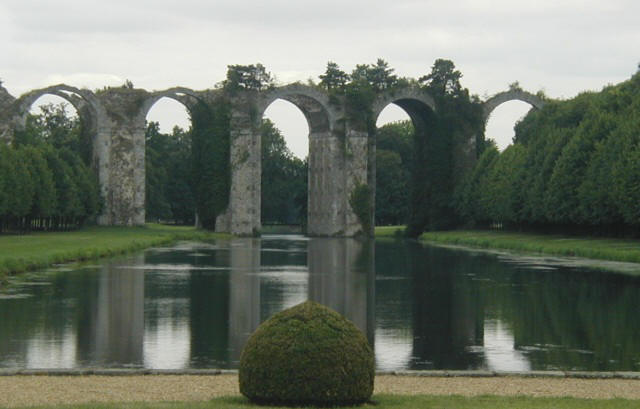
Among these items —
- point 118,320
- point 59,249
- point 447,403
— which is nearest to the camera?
point 447,403

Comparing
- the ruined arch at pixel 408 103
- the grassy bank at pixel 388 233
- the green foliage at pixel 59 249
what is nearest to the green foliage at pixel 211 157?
the green foliage at pixel 59 249

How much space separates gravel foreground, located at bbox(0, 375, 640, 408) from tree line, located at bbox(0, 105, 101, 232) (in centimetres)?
4649

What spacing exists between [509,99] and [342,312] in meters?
67.5

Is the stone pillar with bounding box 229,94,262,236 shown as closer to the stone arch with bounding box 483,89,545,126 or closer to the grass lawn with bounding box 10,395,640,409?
the stone arch with bounding box 483,89,545,126

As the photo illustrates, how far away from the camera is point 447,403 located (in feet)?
38.2

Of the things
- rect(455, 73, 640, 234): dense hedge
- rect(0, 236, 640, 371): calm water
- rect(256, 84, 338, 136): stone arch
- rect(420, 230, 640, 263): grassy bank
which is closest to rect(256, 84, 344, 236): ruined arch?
rect(256, 84, 338, 136): stone arch

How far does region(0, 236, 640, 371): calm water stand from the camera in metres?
17.0

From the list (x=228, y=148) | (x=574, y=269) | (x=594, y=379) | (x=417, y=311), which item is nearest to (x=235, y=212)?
(x=228, y=148)

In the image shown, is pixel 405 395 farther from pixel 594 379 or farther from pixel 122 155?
pixel 122 155

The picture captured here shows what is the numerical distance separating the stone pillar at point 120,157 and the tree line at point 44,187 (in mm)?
1215

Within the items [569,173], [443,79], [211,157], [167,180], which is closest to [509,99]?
[443,79]

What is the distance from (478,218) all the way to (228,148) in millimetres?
19590

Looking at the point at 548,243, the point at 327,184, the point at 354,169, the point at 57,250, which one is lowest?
the point at 57,250

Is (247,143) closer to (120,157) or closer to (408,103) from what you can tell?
(120,157)
